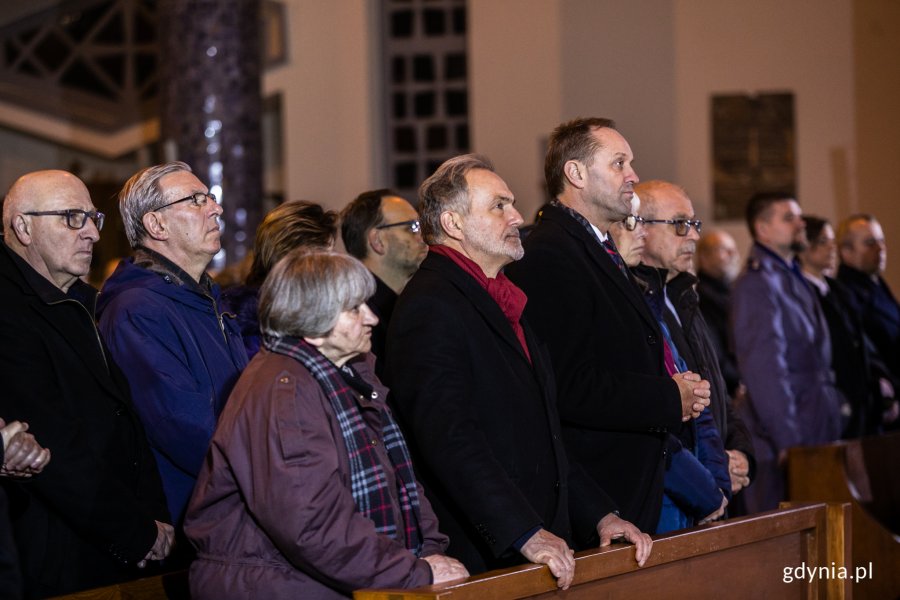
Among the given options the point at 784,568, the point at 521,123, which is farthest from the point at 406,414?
the point at 521,123

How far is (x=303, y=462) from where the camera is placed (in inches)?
98.0

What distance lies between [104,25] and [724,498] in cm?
736

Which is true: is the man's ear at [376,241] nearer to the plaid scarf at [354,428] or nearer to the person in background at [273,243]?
the person in background at [273,243]

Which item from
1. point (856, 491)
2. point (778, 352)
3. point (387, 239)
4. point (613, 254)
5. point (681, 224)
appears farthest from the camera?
point (856, 491)

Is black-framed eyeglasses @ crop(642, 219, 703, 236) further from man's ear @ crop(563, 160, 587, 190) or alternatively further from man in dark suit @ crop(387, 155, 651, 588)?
man in dark suit @ crop(387, 155, 651, 588)

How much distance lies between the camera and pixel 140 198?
11.1 feet

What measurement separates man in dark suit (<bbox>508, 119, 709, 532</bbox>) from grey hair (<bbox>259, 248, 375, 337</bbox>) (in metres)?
0.89

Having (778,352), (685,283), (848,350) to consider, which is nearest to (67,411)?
(685,283)

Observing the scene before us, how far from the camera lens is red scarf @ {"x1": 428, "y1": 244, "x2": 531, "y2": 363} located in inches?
123

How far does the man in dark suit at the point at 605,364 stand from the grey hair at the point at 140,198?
101 centimetres

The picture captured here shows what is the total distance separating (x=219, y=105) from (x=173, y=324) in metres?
3.77

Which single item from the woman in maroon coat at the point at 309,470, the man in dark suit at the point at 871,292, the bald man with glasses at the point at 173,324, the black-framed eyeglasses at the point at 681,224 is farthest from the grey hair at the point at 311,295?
the man in dark suit at the point at 871,292

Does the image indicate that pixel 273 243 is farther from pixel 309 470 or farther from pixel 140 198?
pixel 309 470

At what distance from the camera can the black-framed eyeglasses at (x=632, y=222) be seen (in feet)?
12.8
